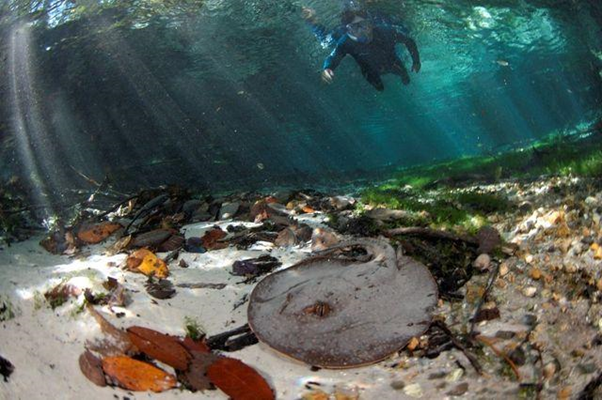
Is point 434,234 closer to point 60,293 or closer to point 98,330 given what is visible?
point 98,330

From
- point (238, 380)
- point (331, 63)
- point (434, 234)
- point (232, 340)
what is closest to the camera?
point (238, 380)

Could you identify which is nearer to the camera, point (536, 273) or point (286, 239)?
point (536, 273)

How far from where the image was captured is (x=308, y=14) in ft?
60.5

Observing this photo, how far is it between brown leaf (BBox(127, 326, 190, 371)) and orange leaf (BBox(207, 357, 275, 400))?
0.26 m

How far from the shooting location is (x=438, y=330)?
293 cm

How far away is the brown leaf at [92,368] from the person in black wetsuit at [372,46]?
11.0 meters

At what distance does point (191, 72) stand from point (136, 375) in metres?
21.8

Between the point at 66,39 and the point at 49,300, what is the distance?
52.3 feet

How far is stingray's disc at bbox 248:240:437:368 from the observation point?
2297mm

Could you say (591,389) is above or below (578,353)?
above

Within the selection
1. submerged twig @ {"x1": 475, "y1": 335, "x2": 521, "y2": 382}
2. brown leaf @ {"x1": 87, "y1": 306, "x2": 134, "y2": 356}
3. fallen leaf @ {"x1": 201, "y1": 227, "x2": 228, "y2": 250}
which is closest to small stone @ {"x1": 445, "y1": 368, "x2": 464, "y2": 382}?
submerged twig @ {"x1": 475, "y1": 335, "x2": 521, "y2": 382}

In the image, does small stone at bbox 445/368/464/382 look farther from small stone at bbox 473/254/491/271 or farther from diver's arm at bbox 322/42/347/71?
diver's arm at bbox 322/42/347/71

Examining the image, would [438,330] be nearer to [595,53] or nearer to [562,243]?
[562,243]

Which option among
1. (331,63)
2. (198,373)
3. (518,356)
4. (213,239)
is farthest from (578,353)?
(331,63)
